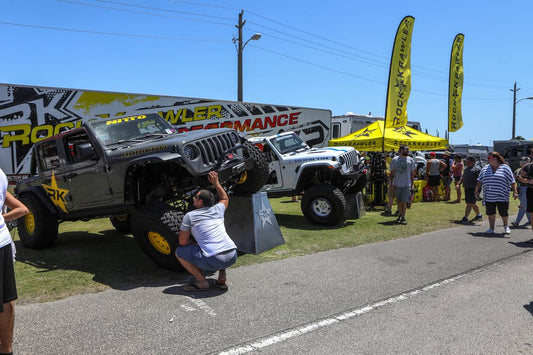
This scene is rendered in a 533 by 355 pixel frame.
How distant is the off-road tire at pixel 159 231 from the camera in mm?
5105

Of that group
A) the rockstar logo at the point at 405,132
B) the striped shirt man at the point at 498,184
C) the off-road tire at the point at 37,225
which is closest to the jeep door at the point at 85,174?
the off-road tire at the point at 37,225

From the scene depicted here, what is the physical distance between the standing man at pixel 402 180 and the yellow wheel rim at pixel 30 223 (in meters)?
7.64

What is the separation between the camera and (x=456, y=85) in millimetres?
16422

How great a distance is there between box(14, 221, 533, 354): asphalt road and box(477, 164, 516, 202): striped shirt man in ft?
8.38

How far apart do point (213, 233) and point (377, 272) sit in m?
2.43

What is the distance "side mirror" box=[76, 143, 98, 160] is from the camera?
229 inches

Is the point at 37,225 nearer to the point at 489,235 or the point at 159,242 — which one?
the point at 159,242

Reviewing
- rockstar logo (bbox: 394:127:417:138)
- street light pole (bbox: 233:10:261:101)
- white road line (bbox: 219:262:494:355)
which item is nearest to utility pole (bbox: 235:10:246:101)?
street light pole (bbox: 233:10:261:101)

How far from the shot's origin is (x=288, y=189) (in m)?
10.1

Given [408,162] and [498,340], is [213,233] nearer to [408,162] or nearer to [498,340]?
[498,340]

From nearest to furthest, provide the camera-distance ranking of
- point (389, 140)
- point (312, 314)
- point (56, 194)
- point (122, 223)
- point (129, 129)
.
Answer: point (312, 314) → point (129, 129) → point (56, 194) → point (122, 223) → point (389, 140)

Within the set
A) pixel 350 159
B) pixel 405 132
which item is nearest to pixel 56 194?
pixel 350 159

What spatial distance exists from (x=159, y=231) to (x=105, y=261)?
174 cm

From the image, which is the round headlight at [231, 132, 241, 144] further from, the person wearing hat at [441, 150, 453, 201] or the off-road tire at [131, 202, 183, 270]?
the person wearing hat at [441, 150, 453, 201]
